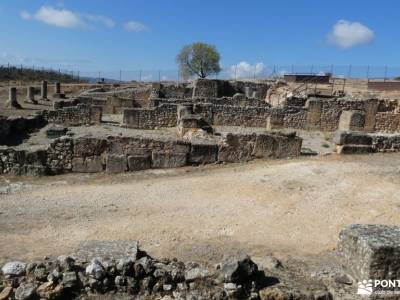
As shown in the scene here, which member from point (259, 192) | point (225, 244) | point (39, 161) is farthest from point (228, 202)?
point (39, 161)

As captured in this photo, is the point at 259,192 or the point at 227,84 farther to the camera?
the point at 227,84

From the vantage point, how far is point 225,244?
309 inches

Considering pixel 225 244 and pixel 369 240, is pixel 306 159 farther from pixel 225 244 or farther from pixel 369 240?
pixel 369 240

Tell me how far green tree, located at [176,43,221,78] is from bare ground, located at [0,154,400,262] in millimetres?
60940

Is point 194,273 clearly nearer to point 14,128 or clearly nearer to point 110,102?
point 14,128

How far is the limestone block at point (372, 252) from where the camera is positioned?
550 centimetres

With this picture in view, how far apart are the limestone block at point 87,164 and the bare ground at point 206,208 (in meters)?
0.35

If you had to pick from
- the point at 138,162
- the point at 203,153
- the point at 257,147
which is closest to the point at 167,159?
the point at 138,162

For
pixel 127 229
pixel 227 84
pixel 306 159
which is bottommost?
pixel 127 229

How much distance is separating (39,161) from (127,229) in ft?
16.5

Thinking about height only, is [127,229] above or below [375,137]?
below

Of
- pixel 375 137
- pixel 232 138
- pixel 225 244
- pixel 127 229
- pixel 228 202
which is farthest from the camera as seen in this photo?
pixel 375 137

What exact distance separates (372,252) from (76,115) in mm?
21099

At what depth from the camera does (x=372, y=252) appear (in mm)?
5512
